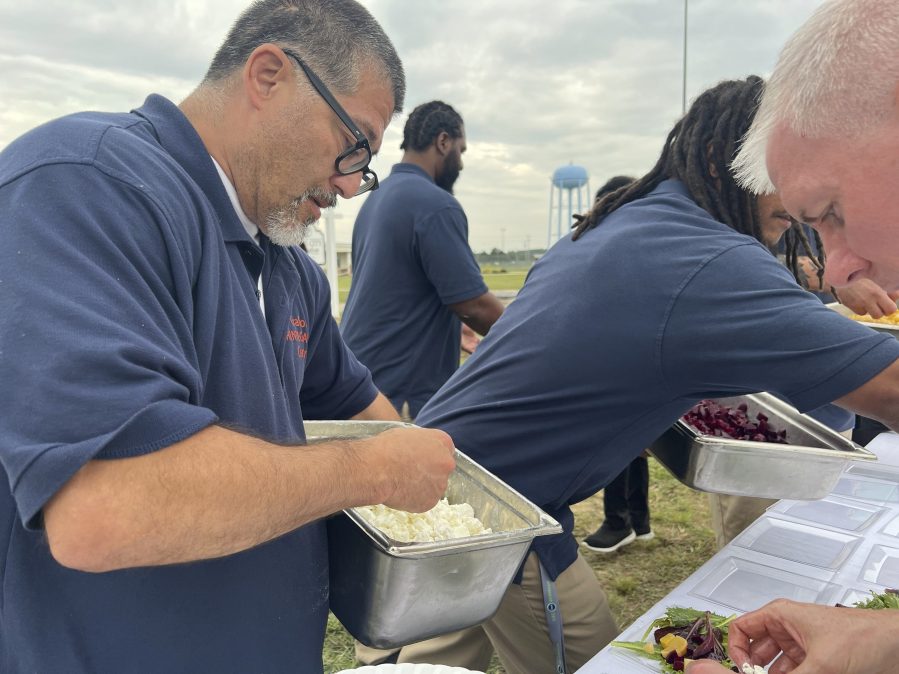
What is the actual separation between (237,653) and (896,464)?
2.00m

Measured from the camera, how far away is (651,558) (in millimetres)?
3379

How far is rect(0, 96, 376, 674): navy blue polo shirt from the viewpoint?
676 mm

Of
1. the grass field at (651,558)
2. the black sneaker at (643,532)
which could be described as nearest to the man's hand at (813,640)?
the grass field at (651,558)

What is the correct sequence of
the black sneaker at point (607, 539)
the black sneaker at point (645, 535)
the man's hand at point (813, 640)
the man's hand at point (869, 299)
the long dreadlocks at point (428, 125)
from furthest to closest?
the black sneaker at point (645, 535), the black sneaker at point (607, 539), the long dreadlocks at point (428, 125), the man's hand at point (869, 299), the man's hand at point (813, 640)

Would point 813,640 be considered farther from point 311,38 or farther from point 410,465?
point 311,38

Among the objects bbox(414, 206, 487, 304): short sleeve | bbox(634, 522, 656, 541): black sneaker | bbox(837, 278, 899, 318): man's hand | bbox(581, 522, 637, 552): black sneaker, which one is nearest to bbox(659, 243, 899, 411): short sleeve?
bbox(837, 278, 899, 318): man's hand

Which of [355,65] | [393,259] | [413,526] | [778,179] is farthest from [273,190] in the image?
[393,259]

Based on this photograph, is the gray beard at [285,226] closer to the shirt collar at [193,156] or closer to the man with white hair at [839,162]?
the shirt collar at [193,156]

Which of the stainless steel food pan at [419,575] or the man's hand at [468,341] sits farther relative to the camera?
the man's hand at [468,341]

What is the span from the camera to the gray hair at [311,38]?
43.9 inches

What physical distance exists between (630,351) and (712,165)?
2.05 ft

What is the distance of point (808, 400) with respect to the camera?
1.28 metres

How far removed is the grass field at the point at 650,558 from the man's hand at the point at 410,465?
1705 mm

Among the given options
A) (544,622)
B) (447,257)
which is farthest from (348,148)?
(447,257)
